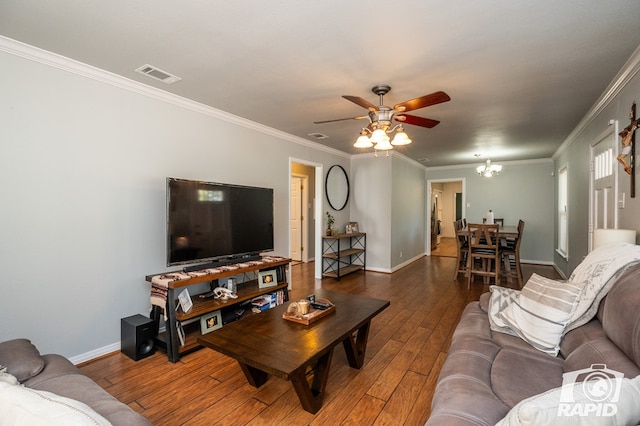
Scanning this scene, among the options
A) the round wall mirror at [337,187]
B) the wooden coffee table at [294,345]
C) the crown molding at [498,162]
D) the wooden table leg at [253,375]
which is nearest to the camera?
the wooden coffee table at [294,345]

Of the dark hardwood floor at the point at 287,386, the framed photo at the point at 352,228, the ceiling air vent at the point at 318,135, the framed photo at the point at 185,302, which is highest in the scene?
the ceiling air vent at the point at 318,135

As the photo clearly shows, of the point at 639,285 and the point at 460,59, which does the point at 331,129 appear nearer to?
the point at 460,59

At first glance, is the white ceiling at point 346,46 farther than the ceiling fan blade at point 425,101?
No

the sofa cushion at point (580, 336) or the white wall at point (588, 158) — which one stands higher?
the white wall at point (588, 158)

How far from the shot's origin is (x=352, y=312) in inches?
97.9

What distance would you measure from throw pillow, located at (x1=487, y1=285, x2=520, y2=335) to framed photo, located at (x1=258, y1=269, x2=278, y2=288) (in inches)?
88.7

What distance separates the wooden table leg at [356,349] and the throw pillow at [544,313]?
3.49 ft

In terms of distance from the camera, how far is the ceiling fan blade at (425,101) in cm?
223

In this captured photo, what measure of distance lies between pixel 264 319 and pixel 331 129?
294 cm

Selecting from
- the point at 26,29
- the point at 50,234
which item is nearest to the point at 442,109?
the point at 26,29

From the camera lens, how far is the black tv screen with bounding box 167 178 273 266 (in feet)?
9.43

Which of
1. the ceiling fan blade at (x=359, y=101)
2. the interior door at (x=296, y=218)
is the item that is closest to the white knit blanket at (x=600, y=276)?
the ceiling fan blade at (x=359, y=101)

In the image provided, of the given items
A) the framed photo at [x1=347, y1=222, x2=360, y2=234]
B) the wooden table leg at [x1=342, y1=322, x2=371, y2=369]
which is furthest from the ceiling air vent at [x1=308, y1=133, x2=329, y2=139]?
the wooden table leg at [x1=342, y1=322, x2=371, y2=369]

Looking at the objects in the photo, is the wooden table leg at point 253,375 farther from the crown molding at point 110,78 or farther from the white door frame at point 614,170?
the white door frame at point 614,170
